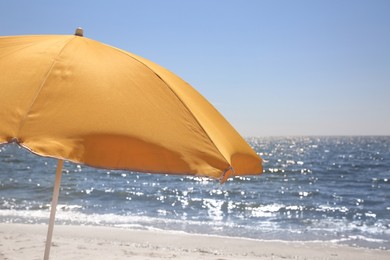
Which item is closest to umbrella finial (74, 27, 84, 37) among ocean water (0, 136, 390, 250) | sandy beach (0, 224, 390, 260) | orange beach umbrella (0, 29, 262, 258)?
orange beach umbrella (0, 29, 262, 258)

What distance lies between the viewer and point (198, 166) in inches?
97.5

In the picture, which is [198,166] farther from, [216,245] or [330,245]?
[330,245]

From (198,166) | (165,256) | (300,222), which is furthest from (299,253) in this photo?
(198,166)

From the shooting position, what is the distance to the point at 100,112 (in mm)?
2438

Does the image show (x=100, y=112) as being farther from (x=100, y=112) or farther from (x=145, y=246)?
(x=145, y=246)

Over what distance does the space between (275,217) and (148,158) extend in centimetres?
1406

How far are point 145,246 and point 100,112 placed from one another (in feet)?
25.2

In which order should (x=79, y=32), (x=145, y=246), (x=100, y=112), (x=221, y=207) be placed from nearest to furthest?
(x=100, y=112), (x=79, y=32), (x=145, y=246), (x=221, y=207)

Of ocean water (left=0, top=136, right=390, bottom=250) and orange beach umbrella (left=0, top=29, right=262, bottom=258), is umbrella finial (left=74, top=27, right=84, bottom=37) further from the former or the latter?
ocean water (left=0, top=136, right=390, bottom=250)

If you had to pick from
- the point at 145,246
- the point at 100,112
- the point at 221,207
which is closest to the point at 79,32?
the point at 100,112

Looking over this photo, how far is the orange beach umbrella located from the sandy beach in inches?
245

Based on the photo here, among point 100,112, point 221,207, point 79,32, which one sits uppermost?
point 221,207

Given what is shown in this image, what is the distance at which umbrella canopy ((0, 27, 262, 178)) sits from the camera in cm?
233

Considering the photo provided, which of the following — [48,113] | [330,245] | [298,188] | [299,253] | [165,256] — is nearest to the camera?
[48,113]
